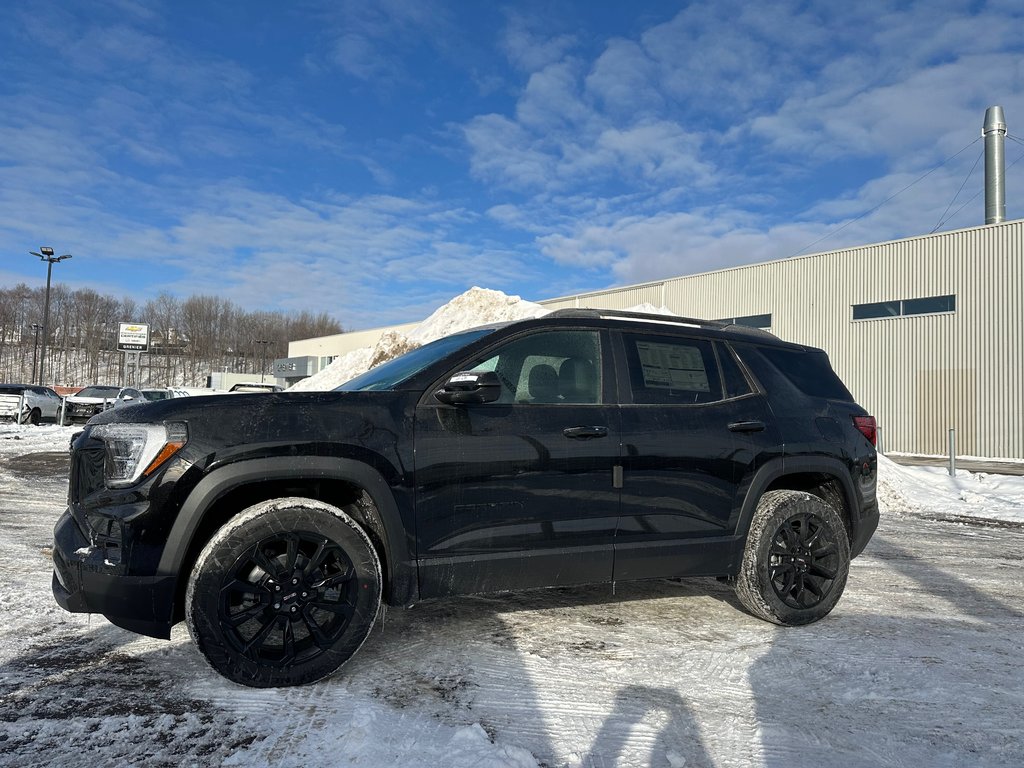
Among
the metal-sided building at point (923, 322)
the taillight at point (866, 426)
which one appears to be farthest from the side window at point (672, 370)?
the metal-sided building at point (923, 322)

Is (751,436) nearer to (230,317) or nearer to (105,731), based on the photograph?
(105,731)

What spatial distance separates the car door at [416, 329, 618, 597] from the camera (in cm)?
330

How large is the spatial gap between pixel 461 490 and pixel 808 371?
8.79 feet

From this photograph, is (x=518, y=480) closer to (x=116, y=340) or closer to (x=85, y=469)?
(x=85, y=469)

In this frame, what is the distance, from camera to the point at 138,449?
2.95 meters

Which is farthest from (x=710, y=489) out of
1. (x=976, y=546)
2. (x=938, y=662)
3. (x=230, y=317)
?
(x=230, y=317)

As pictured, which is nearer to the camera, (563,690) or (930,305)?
(563,690)

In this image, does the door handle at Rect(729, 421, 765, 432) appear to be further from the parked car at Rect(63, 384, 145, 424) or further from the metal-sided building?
the parked car at Rect(63, 384, 145, 424)

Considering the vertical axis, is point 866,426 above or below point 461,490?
above

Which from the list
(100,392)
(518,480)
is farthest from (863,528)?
(100,392)

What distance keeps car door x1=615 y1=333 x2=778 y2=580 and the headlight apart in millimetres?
2178

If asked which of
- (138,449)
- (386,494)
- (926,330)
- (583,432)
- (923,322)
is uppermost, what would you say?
(923,322)

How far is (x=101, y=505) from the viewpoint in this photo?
2.96 m

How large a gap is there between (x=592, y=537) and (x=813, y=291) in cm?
2289
